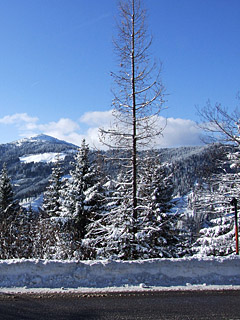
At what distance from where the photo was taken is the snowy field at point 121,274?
6.58 metres

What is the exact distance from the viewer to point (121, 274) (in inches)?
273

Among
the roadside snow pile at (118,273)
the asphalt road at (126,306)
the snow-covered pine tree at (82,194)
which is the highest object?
the snow-covered pine tree at (82,194)

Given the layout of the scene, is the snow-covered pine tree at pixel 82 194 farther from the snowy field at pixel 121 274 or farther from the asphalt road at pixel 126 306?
the asphalt road at pixel 126 306

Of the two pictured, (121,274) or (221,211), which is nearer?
(121,274)

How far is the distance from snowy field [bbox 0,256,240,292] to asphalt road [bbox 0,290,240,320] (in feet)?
1.55

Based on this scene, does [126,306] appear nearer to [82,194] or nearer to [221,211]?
[221,211]

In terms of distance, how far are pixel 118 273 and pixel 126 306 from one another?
5.04ft

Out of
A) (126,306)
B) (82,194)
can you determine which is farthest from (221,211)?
(82,194)

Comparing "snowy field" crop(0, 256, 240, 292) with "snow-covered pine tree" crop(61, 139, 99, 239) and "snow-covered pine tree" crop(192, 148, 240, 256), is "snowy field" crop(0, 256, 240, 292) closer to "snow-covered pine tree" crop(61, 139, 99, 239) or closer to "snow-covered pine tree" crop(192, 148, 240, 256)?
"snow-covered pine tree" crop(192, 148, 240, 256)

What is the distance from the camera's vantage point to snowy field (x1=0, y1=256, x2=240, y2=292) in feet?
21.6

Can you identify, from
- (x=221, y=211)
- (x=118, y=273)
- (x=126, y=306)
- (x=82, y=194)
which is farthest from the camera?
(x=82, y=194)

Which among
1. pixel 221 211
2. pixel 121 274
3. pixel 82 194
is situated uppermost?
pixel 82 194

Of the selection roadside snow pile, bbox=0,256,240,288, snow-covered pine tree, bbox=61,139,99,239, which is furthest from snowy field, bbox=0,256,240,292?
snow-covered pine tree, bbox=61,139,99,239

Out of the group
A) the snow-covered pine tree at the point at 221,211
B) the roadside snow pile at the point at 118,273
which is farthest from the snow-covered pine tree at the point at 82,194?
the roadside snow pile at the point at 118,273
